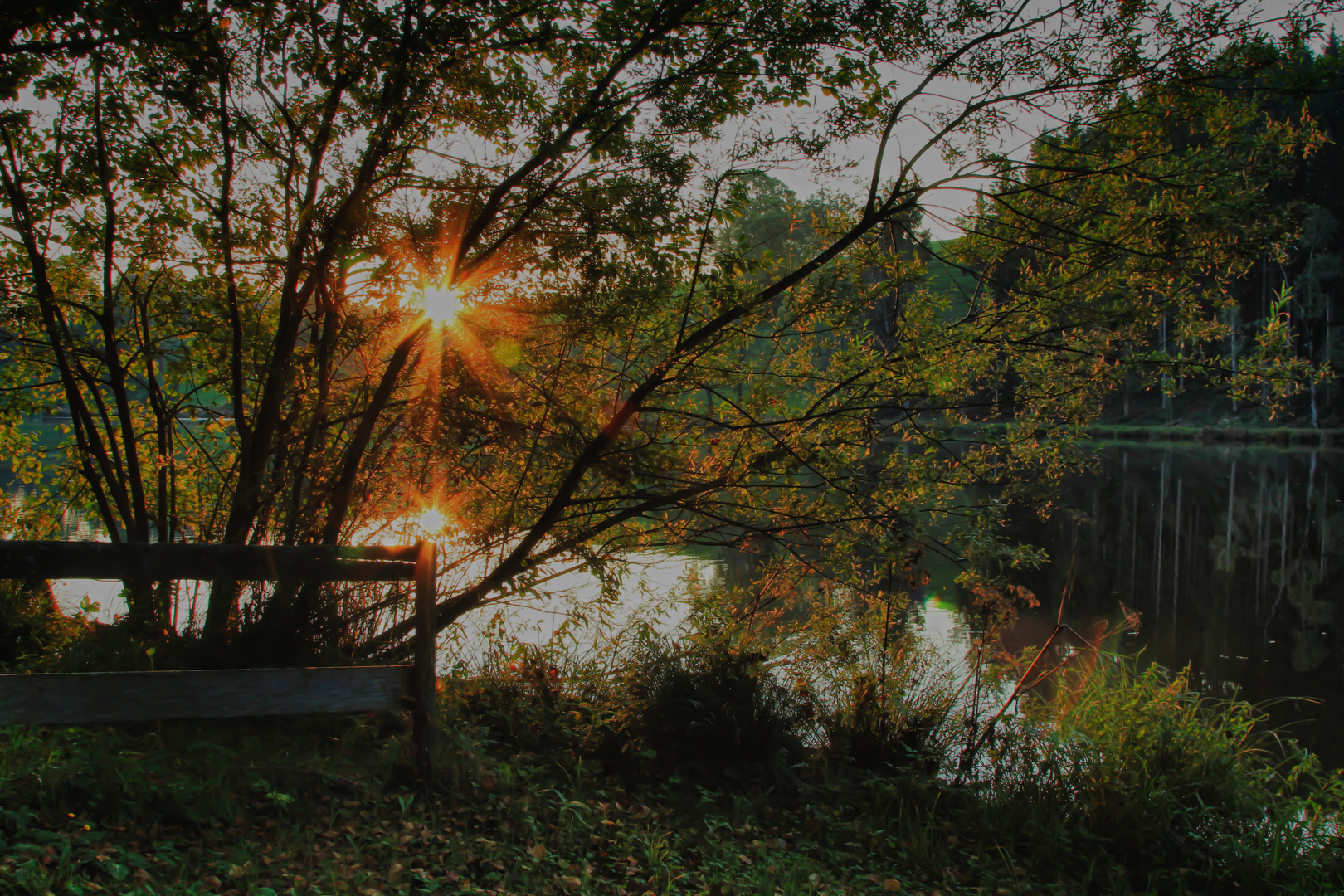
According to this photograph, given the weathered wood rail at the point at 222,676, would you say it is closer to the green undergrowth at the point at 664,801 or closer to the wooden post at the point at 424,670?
the wooden post at the point at 424,670

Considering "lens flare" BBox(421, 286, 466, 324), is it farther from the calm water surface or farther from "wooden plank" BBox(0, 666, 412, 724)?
the calm water surface

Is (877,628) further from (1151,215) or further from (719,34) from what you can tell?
(719,34)

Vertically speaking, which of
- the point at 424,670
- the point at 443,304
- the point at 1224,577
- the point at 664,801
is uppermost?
the point at 443,304

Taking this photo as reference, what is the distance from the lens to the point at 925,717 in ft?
22.0

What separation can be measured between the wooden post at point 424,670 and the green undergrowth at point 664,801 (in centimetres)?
15

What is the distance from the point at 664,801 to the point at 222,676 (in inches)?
108

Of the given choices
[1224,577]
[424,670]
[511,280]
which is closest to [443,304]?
[511,280]

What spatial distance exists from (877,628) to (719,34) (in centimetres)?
512

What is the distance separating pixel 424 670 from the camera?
4.28m

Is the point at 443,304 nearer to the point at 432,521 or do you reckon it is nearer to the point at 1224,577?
the point at 432,521

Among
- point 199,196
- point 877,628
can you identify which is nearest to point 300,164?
point 199,196

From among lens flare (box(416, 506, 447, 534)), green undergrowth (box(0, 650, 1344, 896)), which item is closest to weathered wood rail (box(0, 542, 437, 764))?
green undergrowth (box(0, 650, 1344, 896))

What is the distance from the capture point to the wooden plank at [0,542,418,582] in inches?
144

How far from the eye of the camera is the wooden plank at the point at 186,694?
135 inches
